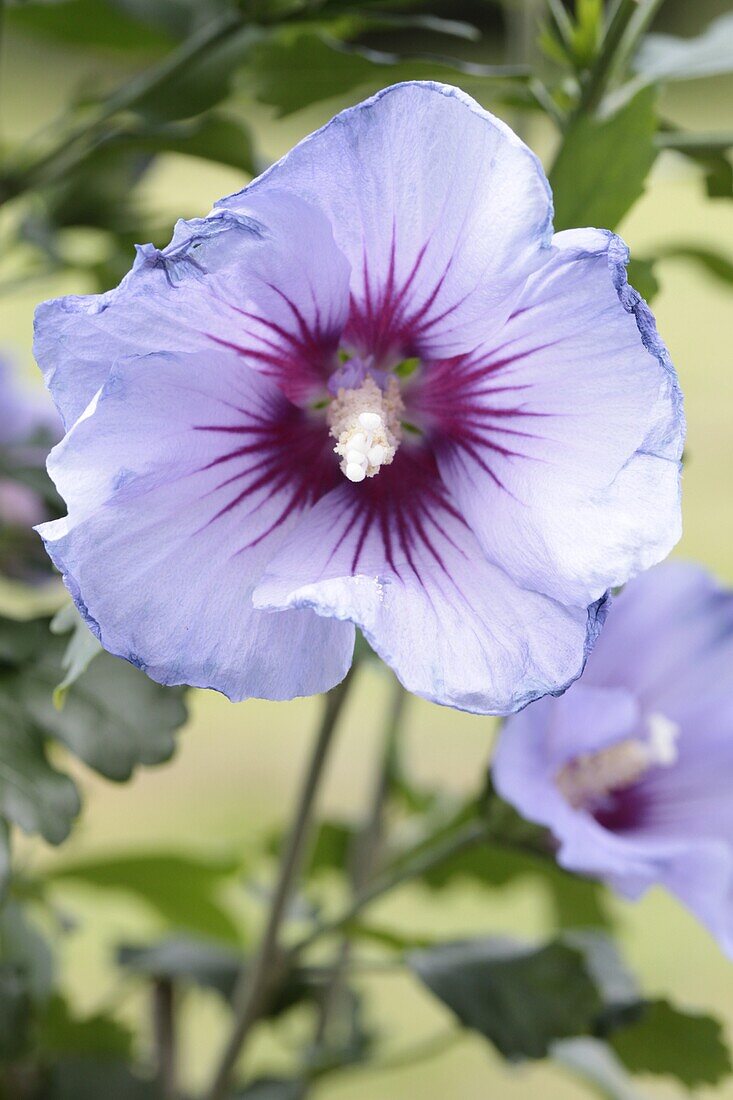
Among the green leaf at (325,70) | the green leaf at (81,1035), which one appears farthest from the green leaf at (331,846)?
the green leaf at (325,70)

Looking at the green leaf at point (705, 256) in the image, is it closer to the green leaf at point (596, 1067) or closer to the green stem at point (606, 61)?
the green stem at point (606, 61)

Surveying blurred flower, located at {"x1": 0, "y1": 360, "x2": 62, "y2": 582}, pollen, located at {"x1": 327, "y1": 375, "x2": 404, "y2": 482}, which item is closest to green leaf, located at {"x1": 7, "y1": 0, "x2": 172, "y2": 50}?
blurred flower, located at {"x1": 0, "y1": 360, "x2": 62, "y2": 582}

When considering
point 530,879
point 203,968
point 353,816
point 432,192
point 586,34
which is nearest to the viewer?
point 432,192

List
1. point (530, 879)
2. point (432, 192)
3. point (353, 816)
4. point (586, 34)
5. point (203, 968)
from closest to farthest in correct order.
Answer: point (432, 192), point (586, 34), point (203, 968), point (530, 879), point (353, 816)

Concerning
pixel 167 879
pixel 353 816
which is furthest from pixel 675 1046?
pixel 353 816

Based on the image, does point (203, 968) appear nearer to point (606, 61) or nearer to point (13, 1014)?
point (13, 1014)

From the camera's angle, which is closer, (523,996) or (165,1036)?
(523,996)

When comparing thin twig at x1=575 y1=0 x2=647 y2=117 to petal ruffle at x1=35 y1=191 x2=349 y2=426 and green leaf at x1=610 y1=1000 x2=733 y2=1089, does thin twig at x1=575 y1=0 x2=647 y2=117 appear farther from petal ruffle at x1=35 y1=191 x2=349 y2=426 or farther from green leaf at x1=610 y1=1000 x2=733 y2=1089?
green leaf at x1=610 y1=1000 x2=733 y2=1089

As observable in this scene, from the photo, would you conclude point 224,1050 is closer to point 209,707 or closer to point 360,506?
point 360,506
